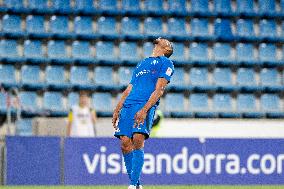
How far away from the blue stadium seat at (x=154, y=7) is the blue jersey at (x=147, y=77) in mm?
9663

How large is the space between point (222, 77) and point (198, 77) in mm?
567

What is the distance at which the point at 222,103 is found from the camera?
1554 cm

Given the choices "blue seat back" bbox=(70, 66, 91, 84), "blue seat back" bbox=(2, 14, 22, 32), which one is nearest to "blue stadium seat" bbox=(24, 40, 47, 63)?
"blue seat back" bbox=(2, 14, 22, 32)

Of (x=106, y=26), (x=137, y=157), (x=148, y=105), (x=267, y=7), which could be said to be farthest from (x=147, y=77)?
(x=267, y=7)

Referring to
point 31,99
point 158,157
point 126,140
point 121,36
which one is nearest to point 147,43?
point 121,36

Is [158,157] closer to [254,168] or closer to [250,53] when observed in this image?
[254,168]

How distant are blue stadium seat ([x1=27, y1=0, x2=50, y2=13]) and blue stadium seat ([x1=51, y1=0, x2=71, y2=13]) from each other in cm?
18

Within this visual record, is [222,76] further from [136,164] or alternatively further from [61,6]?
[136,164]

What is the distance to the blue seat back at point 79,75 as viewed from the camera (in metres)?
15.1

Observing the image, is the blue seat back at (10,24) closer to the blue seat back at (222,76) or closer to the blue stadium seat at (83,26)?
the blue stadium seat at (83,26)

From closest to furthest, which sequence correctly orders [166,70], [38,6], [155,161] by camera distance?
1. [166,70]
2. [155,161]
3. [38,6]

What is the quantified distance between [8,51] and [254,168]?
20.7 feet

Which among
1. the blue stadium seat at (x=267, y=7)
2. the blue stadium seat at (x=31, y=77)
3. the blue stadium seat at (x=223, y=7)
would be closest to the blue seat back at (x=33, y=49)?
the blue stadium seat at (x=31, y=77)

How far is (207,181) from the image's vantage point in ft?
36.9
